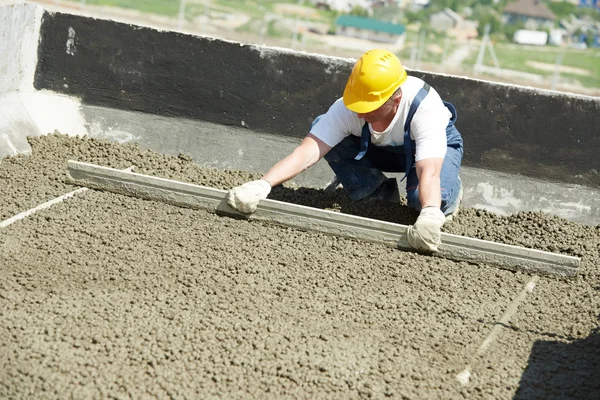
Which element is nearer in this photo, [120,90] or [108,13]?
[120,90]

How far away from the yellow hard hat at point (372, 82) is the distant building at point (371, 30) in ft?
105

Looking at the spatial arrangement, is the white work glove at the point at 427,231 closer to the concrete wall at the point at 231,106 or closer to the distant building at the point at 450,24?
the concrete wall at the point at 231,106

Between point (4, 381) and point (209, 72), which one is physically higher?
point (209, 72)

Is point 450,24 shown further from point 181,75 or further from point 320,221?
point 320,221

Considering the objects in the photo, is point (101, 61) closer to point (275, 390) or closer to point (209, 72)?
point (209, 72)

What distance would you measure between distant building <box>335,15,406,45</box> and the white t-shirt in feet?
105

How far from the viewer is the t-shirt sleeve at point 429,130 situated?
4.10 meters

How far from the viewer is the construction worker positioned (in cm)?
405

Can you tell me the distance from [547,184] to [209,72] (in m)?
2.43

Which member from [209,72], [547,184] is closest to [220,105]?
[209,72]

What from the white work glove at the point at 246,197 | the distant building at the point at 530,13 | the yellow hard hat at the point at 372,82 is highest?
the yellow hard hat at the point at 372,82

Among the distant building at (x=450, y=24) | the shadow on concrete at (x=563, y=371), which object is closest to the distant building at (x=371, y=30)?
the distant building at (x=450, y=24)

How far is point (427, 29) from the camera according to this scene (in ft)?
134

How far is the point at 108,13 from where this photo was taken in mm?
29734
